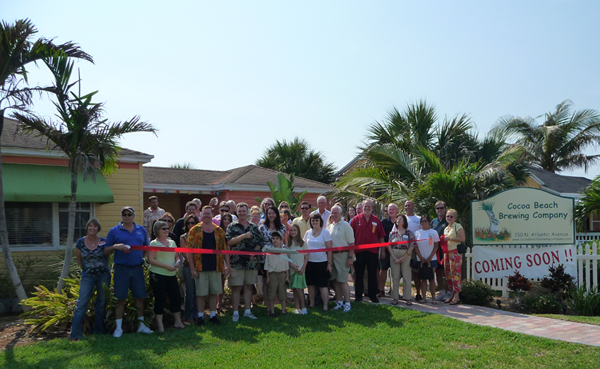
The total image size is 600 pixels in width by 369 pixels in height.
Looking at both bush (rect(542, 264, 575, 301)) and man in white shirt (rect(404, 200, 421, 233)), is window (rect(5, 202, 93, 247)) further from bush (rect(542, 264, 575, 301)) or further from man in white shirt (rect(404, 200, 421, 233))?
bush (rect(542, 264, 575, 301))

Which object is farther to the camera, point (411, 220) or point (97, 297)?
point (411, 220)

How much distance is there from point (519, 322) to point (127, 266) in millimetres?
6068

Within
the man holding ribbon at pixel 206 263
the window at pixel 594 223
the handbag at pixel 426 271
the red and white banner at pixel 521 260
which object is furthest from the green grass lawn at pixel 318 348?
the window at pixel 594 223

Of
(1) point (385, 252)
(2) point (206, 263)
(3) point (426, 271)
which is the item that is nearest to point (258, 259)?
(2) point (206, 263)

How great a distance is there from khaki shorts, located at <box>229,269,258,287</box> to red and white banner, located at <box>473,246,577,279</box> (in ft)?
16.3

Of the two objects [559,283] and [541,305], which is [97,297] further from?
[559,283]

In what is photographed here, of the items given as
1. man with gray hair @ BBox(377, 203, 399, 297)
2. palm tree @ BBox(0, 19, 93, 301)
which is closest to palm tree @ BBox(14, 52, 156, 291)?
palm tree @ BBox(0, 19, 93, 301)

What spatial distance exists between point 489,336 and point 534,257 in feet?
12.4

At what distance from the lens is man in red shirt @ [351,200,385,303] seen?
8.66 m

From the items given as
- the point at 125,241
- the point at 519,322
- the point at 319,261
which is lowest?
the point at 519,322

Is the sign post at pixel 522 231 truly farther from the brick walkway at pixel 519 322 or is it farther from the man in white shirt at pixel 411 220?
the brick walkway at pixel 519 322

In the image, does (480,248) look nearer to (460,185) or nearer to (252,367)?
(460,185)

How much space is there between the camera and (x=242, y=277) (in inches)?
291

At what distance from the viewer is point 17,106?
828 cm
